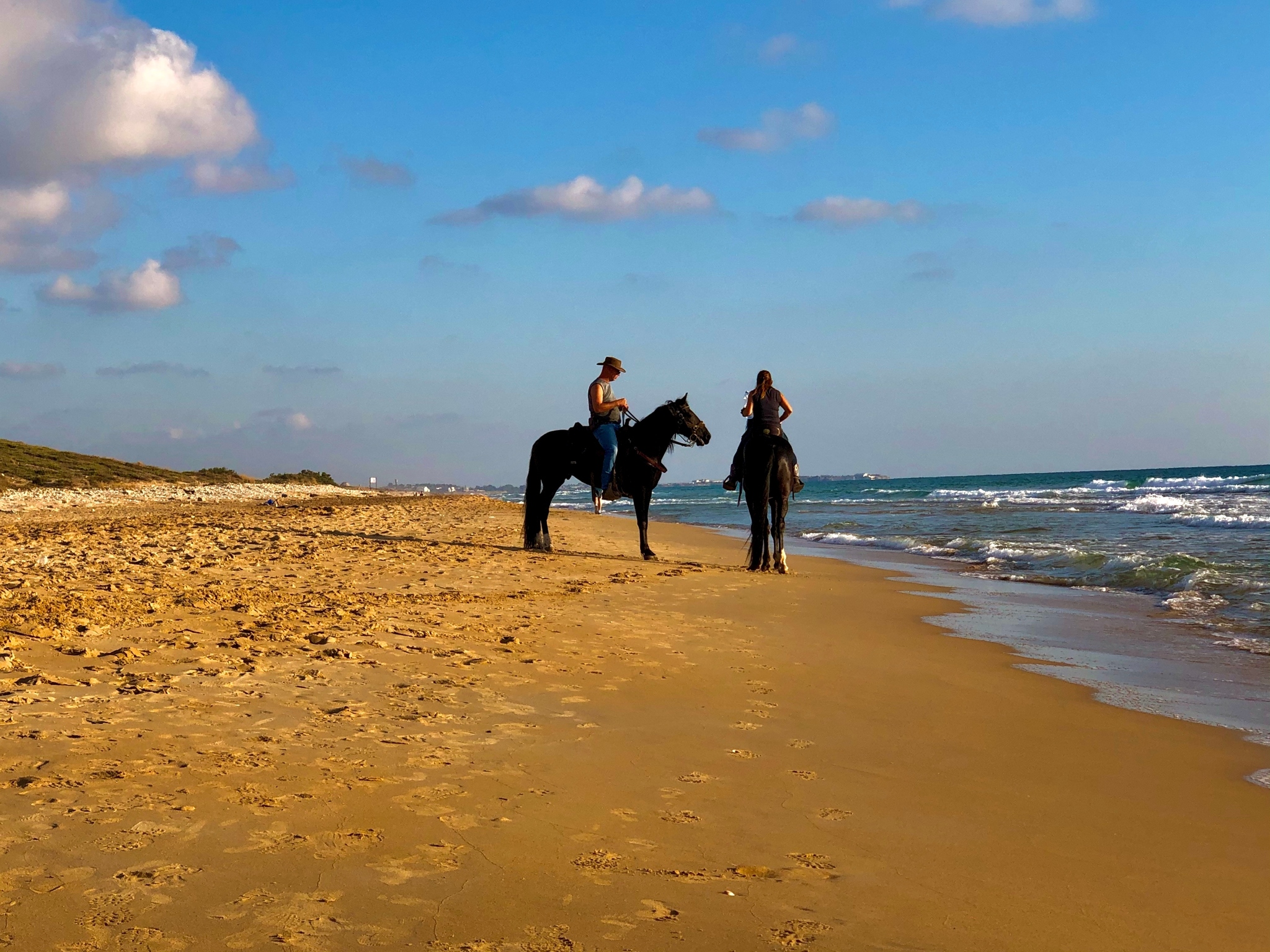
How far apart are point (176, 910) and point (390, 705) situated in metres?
2.23

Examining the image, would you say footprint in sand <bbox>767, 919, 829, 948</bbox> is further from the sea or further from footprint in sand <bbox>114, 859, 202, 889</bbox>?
the sea

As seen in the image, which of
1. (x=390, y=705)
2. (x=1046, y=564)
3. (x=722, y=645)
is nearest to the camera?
(x=390, y=705)

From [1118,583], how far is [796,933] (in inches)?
445

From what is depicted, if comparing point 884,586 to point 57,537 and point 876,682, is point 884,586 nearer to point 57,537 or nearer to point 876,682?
point 876,682

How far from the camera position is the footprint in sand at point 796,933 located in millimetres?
2648

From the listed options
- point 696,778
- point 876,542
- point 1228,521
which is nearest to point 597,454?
point 876,542

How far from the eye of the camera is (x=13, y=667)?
5223 mm

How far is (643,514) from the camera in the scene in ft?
44.6

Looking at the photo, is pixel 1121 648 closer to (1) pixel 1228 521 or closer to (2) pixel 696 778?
(2) pixel 696 778

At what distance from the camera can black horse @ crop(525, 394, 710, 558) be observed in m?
13.0

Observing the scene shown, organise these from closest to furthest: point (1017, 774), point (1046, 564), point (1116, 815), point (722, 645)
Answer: point (1116, 815), point (1017, 774), point (722, 645), point (1046, 564)

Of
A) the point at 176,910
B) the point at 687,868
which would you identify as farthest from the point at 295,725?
the point at 687,868

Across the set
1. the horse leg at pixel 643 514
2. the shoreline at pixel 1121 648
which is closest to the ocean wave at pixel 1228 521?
the shoreline at pixel 1121 648

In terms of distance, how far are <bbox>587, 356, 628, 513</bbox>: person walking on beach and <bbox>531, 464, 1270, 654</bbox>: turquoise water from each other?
220 inches
